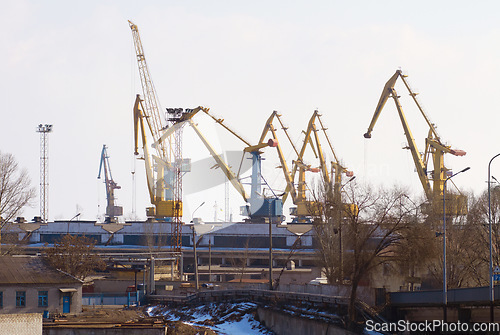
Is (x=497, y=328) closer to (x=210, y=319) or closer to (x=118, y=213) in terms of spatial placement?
(x=210, y=319)

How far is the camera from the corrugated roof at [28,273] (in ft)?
175

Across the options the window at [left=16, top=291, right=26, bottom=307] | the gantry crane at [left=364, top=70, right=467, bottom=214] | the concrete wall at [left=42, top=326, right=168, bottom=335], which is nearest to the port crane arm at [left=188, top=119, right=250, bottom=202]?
the gantry crane at [left=364, top=70, right=467, bottom=214]

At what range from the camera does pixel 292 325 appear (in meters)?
47.1

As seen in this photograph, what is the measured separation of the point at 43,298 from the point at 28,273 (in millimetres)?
2173

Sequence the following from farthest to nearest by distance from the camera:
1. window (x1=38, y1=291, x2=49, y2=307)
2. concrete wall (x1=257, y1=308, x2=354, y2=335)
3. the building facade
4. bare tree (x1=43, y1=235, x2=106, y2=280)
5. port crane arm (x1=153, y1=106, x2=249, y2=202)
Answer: port crane arm (x1=153, y1=106, x2=249, y2=202) < bare tree (x1=43, y1=235, x2=106, y2=280) < window (x1=38, y1=291, x2=49, y2=307) < the building facade < concrete wall (x1=257, y1=308, x2=354, y2=335)

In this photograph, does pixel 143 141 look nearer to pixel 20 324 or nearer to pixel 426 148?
pixel 426 148

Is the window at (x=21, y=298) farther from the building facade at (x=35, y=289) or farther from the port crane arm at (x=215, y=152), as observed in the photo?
the port crane arm at (x=215, y=152)

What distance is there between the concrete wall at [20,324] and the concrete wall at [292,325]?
14.8 m

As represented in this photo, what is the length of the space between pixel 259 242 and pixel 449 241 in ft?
225

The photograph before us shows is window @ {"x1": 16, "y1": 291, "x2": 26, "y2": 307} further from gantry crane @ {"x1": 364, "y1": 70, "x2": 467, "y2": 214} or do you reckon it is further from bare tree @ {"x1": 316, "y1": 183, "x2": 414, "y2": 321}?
gantry crane @ {"x1": 364, "y1": 70, "x2": 467, "y2": 214}

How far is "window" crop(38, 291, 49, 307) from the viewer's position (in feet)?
176

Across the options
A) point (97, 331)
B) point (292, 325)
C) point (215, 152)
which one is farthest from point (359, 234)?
point (215, 152)

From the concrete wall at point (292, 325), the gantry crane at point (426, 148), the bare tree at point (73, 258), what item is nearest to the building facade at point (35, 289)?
the bare tree at point (73, 258)

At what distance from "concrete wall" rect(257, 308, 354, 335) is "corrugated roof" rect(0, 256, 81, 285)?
44.1ft
